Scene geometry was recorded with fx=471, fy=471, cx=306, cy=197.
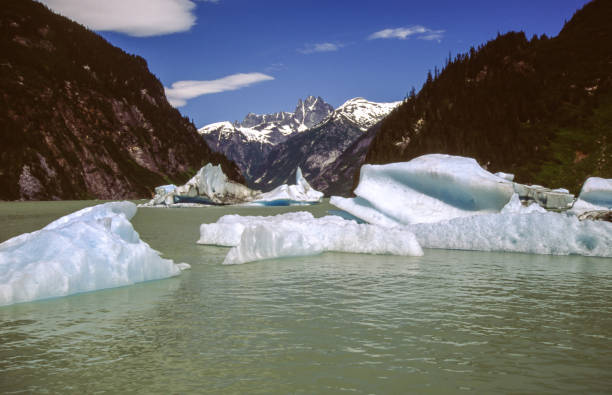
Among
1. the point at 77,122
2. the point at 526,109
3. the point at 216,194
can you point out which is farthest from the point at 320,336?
the point at 77,122

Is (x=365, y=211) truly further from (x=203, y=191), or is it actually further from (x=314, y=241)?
(x=203, y=191)

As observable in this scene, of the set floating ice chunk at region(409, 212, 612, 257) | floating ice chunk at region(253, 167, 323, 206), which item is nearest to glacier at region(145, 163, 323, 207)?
floating ice chunk at region(253, 167, 323, 206)

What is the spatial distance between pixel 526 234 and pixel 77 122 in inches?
5044

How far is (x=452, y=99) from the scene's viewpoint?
126875 millimetres

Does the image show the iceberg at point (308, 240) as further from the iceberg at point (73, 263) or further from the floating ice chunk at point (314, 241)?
the iceberg at point (73, 263)

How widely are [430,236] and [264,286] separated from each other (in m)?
9.44

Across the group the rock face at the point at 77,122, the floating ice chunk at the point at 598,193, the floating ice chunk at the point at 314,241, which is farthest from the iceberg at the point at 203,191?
the floating ice chunk at the point at 314,241

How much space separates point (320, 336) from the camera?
692 cm

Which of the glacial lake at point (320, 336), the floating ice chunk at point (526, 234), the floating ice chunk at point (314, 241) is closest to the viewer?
the glacial lake at point (320, 336)

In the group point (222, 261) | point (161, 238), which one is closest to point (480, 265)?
point (222, 261)

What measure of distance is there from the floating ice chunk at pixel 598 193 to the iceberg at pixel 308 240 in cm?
1669

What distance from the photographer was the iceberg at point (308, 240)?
14539 mm

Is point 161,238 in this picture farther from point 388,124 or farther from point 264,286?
point 388,124

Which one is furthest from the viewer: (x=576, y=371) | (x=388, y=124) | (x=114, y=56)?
(x=114, y=56)
